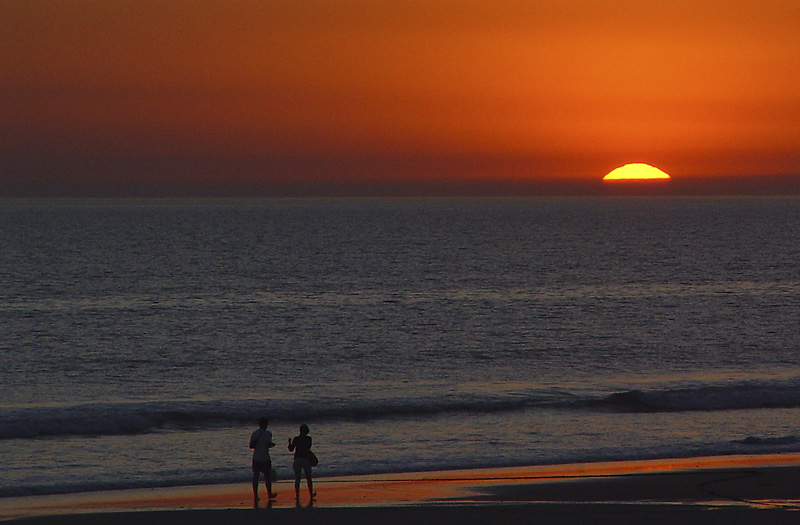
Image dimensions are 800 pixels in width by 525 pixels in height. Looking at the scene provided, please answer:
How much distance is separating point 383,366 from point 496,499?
21916mm

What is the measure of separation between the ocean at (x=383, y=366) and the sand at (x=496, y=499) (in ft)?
4.55

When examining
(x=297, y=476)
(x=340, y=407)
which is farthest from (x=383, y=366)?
(x=297, y=476)

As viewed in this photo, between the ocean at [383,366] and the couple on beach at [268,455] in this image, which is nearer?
the couple on beach at [268,455]

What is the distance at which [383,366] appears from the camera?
4116 cm

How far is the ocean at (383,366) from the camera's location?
82.6 ft

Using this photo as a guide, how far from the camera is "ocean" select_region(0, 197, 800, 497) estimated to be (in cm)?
2519

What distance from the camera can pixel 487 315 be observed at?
59844 millimetres

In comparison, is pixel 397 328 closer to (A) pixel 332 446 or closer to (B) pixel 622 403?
(B) pixel 622 403

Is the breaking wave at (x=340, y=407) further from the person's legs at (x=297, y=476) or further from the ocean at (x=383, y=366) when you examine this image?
the person's legs at (x=297, y=476)

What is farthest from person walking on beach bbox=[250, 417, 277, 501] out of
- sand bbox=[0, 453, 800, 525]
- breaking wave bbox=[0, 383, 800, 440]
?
breaking wave bbox=[0, 383, 800, 440]

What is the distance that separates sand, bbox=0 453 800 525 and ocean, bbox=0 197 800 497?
54.6 inches

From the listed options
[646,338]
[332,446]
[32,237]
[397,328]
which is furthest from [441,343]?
[32,237]

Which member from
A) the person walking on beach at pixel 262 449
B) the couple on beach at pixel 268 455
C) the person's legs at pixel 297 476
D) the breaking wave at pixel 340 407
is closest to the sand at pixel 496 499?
the person's legs at pixel 297 476

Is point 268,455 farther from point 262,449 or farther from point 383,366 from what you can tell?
point 383,366
